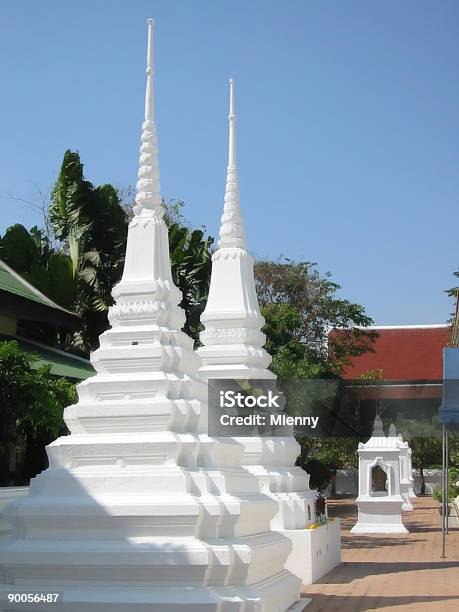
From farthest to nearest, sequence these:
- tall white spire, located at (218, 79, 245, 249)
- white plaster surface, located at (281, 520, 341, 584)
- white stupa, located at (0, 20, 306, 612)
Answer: tall white spire, located at (218, 79, 245, 249) < white plaster surface, located at (281, 520, 341, 584) < white stupa, located at (0, 20, 306, 612)

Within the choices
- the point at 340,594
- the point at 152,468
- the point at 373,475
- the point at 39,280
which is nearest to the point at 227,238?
the point at 340,594

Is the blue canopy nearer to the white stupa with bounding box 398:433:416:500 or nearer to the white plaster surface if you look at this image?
the white plaster surface

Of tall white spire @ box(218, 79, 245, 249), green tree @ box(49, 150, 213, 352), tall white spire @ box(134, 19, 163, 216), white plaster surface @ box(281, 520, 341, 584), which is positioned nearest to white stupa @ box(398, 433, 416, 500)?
green tree @ box(49, 150, 213, 352)

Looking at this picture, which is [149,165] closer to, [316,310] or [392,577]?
[392,577]

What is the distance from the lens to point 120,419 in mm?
9977

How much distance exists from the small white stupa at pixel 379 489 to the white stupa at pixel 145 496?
15049 millimetres

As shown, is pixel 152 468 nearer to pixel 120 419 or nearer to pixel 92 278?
pixel 120 419

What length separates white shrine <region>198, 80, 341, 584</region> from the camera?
15.0 meters

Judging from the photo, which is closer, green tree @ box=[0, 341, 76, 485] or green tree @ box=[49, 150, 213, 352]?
green tree @ box=[0, 341, 76, 485]

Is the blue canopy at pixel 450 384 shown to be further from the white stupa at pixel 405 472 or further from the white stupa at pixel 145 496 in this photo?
the white stupa at pixel 405 472

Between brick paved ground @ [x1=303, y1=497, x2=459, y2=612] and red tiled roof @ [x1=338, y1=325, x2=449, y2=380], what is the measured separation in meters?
19.2

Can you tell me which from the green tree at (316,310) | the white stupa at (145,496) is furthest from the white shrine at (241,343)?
the green tree at (316,310)

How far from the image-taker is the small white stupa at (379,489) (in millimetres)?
25484

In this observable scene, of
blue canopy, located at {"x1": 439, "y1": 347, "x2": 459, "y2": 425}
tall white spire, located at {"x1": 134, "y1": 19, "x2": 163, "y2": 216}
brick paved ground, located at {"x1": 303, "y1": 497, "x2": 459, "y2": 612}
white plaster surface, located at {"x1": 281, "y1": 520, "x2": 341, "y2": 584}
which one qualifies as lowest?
brick paved ground, located at {"x1": 303, "y1": 497, "x2": 459, "y2": 612}
